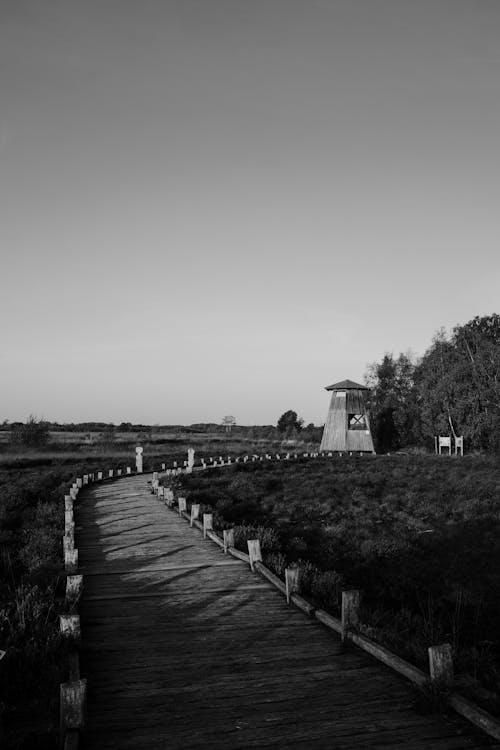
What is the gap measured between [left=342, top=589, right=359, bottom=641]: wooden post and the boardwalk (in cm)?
31

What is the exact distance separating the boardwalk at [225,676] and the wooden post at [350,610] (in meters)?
0.31

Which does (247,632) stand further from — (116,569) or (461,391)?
(461,391)

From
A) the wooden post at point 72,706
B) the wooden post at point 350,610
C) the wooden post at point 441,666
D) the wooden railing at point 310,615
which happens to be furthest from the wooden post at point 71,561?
the wooden post at point 441,666

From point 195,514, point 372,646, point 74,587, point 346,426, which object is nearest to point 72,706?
point 372,646

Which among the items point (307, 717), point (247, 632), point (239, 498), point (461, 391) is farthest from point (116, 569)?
point (461, 391)

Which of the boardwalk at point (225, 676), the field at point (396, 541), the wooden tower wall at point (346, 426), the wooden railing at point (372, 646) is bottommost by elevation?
the field at point (396, 541)

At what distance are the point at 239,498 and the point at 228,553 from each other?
12094mm

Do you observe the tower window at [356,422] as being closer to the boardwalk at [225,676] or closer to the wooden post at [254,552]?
the wooden post at [254,552]

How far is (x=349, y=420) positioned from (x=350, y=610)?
46001 mm

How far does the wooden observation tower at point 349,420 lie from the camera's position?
5206 cm

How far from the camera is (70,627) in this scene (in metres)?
7.29

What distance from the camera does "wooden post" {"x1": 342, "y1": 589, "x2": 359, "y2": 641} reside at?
775 cm

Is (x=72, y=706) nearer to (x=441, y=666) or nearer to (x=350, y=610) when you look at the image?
(x=441, y=666)

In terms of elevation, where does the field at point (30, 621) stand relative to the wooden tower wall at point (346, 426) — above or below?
below
